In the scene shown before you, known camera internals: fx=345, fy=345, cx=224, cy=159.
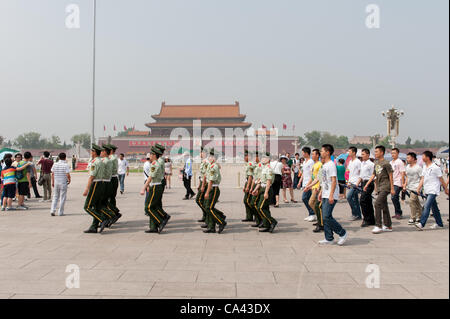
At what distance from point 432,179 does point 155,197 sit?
16.5 ft

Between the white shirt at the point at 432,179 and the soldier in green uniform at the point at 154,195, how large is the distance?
4.86 metres

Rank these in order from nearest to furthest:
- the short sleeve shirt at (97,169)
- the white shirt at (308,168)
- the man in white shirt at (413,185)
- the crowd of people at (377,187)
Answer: the crowd of people at (377,187) → the short sleeve shirt at (97,169) → the man in white shirt at (413,185) → the white shirt at (308,168)

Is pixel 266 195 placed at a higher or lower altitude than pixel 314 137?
lower

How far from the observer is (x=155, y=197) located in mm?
5957

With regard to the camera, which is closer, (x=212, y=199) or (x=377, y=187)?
(x=212, y=199)

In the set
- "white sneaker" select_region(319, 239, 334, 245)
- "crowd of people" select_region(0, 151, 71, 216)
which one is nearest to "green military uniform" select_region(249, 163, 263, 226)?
"white sneaker" select_region(319, 239, 334, 245)

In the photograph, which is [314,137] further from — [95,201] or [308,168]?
[95,201]

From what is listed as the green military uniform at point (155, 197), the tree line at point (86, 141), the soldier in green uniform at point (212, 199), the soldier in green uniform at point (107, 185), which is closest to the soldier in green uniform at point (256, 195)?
the soldier in green uniform at point (212, 199)

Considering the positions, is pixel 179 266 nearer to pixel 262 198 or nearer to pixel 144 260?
pixel 144 260

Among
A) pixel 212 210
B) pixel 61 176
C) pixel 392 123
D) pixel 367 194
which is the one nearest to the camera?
pixel 212 210

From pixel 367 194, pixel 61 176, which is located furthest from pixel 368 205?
pixel 61 176

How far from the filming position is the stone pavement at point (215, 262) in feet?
11.0

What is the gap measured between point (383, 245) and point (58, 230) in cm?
553

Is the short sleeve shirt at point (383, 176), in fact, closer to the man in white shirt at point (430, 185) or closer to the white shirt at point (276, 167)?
the man in white shirt at point (430, 185)
